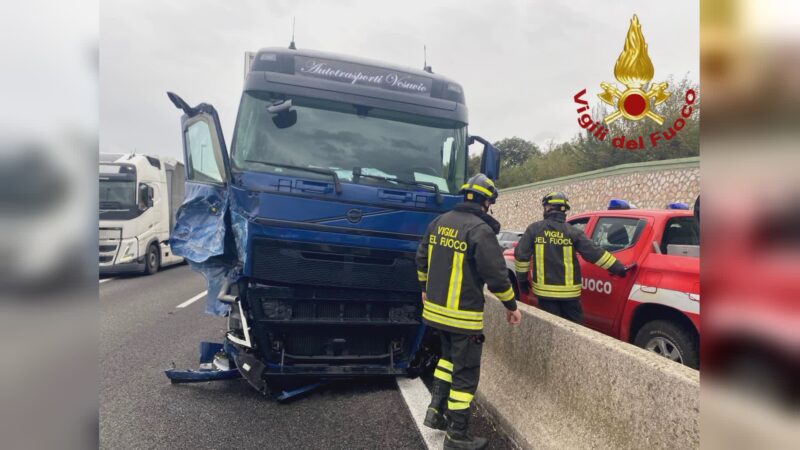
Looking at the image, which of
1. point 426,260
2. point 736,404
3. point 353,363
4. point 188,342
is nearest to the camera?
point 736,404

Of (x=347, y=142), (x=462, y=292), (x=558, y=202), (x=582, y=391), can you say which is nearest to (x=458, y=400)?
(x=462, y=292)

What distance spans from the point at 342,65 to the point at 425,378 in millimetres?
3148

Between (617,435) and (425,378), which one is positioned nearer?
(617,435)

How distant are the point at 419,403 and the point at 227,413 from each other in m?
1.54

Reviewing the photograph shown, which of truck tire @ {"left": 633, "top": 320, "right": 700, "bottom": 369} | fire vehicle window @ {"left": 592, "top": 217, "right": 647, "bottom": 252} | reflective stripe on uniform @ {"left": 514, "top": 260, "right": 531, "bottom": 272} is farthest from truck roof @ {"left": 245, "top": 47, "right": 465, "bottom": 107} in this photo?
truck tire @ {"left": 633, "top": 320, "right": 700, "bottom": 369}

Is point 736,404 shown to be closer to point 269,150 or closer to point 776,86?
point 776,86

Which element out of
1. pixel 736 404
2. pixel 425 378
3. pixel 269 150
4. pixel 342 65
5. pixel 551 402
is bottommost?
pixel 425 378

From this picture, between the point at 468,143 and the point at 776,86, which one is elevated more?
the point at 468,143

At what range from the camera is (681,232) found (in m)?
4.61

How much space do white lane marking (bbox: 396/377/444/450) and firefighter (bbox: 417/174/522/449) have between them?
80 millimetres

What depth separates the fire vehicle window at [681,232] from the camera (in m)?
4.52

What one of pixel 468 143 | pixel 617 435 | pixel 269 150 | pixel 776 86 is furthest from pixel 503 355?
pixel 776 86

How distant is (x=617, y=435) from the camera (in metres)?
2.24

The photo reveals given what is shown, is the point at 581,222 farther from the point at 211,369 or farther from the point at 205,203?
the point at 211,369
